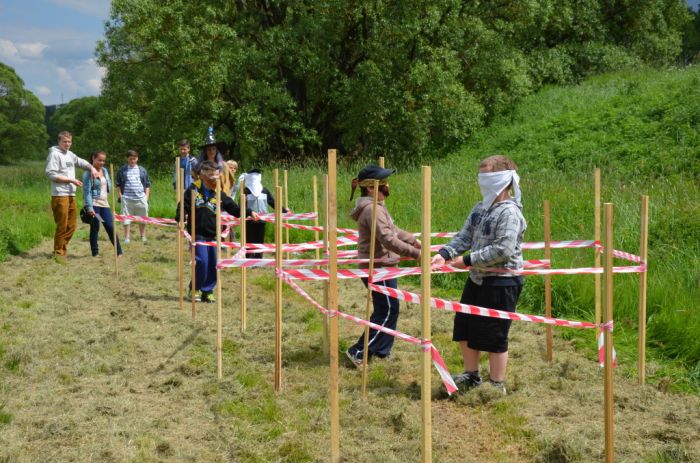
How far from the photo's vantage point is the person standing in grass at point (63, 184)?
1114cm

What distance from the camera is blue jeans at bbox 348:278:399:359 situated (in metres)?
5.93

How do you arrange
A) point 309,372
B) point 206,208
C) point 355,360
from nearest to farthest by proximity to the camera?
1. point 309,372
2. point 355,360
3. point 206,208

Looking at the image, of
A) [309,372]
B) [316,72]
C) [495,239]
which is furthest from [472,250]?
[316,72]

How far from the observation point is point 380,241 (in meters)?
5.52

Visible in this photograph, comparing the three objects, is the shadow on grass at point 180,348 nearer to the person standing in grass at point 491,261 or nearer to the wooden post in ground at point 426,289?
the person standing in grass at point 491,261

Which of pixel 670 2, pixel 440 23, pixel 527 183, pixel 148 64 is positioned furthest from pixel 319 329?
pixel 670 2

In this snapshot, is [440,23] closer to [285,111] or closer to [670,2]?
[285,111]

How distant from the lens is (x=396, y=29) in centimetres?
2161

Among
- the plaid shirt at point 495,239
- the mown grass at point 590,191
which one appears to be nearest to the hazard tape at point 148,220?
the mown grass at point 590,191

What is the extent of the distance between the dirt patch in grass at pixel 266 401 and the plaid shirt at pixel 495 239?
95cm

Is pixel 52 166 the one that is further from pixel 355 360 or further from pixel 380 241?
pixel 380 241

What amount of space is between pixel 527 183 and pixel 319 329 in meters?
6.84

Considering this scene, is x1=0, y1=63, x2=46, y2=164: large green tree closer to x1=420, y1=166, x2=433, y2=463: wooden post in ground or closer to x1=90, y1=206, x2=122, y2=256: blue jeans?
x1=90, y1=206, x2=122, y2=256: blue jeans

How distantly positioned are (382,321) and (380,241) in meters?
0.79
